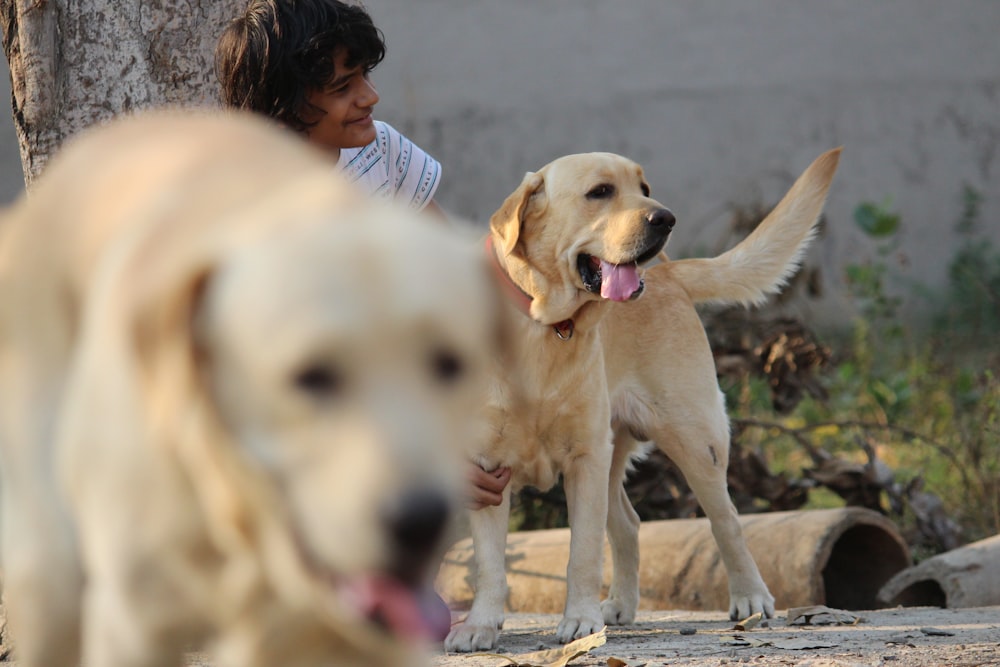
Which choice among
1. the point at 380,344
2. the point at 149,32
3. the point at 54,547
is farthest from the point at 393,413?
the point at 149,32

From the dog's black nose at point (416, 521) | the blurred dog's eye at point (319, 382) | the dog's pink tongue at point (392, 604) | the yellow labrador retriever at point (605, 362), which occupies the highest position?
the yellow labrador retriever at point (605, 362)

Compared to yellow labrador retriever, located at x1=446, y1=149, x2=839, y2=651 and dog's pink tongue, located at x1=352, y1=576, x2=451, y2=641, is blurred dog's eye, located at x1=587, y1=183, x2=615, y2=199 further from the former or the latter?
dog's pink tongue, located at x1=352, y1=576, x2=451, y2=641

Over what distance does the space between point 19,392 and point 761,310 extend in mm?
5934

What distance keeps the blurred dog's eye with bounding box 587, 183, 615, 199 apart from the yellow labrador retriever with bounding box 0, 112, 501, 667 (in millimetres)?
2743

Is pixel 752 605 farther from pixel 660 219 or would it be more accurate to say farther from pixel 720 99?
pixel 720 99

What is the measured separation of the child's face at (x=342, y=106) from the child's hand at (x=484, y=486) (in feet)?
3.93

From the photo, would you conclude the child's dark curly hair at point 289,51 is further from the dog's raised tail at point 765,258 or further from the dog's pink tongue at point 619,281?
the dog's raised tail at point 765,258

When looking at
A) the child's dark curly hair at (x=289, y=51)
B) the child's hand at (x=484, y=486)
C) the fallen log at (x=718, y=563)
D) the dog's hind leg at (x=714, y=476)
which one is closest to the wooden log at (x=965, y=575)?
the fallen log at (x=718, y=563)

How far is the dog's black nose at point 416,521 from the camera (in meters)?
1.08

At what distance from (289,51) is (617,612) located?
248 centimetres

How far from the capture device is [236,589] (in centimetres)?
128

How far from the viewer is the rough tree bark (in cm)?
350

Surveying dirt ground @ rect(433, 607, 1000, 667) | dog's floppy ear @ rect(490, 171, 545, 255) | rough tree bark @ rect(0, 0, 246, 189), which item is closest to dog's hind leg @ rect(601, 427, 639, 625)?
dirt ground @ rect(433, 607, 1000, 667)

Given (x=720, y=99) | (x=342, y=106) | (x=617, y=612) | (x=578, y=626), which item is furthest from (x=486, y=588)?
(x=720, y=99)
